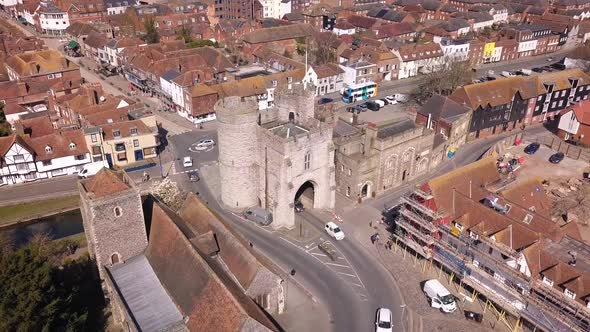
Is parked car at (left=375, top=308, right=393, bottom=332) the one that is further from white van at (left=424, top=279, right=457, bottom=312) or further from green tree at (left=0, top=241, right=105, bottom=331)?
green tree at (left=0, top=241, right=105, bottom=331)

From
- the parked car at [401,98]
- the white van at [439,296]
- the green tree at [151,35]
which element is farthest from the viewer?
the green tree at [151,35]

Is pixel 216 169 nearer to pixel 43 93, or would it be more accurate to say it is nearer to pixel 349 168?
pixel 349 168

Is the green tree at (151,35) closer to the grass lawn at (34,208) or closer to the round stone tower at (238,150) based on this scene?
the grass lawn at (34,208)

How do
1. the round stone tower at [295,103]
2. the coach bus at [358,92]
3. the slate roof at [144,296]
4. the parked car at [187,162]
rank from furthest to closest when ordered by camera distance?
the coach bus at [358,92] < the parked car at [187,162] < the round stone tower at [295,103] < the slate roof at [144,296]

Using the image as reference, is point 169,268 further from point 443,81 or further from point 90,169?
point 443,81

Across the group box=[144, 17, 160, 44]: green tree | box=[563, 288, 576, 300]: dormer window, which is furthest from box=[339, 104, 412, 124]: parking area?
box=[144, 17, 160, 44]: green tree

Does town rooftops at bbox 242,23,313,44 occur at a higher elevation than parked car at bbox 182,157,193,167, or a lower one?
higher

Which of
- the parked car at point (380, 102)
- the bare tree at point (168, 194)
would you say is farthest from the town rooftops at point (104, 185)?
the parked car at point (380, 102)

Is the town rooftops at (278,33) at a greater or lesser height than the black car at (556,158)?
greater
